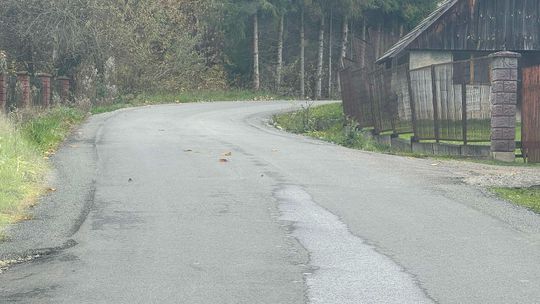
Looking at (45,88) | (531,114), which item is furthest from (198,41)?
(531,114)

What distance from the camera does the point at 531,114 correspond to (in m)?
17.7

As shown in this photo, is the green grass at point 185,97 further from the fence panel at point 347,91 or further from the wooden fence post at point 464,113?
the wooden fence post at point 464,113

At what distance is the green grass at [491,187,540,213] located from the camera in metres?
11.2

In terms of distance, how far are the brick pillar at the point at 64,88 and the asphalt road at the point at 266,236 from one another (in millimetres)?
19653

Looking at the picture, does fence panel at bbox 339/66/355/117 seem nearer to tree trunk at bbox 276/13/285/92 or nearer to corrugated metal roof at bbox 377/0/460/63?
corrugated metal roof at bbox 377/0/460/63

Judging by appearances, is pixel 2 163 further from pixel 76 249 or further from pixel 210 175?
pixel 76 249

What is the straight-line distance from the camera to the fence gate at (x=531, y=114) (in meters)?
17.5

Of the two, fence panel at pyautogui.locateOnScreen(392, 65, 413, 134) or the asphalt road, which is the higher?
fence panel at pyautogui.locateOnScreen(392, 65, 413, 134)

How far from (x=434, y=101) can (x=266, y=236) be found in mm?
11616

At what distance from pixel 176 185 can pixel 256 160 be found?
11.3ft

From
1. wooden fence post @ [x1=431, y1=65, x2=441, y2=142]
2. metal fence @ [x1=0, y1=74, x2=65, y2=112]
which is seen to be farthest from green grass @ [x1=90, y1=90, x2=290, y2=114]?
wooden fence post @ [x1=431, y1=65, x2=441, y2=142]

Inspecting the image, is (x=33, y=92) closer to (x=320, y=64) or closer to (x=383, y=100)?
(x=383, y=100)

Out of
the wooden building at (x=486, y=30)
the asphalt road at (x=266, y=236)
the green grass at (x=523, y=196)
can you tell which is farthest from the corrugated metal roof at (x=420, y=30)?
the green grass at (x=523, y=196)

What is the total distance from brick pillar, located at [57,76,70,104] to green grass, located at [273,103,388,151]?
821 cm
